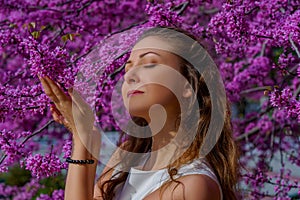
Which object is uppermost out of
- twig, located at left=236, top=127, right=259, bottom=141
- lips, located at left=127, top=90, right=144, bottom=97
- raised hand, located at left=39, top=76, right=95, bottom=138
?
lips, located at left=127, top=90, right=144, bottom=97

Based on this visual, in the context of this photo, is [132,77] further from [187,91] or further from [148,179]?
[148,179]

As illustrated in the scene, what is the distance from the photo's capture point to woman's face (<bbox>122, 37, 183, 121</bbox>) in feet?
6.56

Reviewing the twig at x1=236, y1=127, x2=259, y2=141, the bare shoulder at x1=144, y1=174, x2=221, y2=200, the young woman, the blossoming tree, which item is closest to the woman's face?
the young woman

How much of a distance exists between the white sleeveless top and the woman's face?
0.23 meters

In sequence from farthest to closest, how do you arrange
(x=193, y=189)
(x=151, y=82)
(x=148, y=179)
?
(x=148, y=179) → (x=151, y=82) → (x=193, y=189)

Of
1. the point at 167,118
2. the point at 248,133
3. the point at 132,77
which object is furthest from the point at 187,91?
the point at 248,133

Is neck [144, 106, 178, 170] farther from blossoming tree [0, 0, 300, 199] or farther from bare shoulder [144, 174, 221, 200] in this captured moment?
blossoming tree [0, 0, 300, 199]

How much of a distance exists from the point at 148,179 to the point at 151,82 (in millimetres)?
403

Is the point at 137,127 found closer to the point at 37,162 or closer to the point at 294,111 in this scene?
the point at 37,162

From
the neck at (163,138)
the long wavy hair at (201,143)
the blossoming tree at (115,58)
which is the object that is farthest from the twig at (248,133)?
the neck at (163,138)

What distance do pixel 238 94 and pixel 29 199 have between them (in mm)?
2549

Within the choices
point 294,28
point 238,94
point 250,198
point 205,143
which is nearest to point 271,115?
point 238,94

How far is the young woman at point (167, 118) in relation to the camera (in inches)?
79.5

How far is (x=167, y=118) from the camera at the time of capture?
6.84 feet
